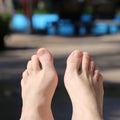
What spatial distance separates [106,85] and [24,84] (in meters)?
3.27

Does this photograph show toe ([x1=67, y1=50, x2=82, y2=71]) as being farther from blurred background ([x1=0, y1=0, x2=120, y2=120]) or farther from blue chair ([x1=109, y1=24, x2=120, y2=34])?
blue chair ([x1=109, y1=24, x2=120, y2=34])

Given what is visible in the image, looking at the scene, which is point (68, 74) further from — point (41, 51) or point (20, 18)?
point (20, 18)

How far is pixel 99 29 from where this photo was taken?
58.5 feet

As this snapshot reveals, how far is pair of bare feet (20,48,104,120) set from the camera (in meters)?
3.54

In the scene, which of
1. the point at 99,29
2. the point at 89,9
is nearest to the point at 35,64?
the point at 99,29

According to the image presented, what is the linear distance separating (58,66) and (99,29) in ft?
29.9

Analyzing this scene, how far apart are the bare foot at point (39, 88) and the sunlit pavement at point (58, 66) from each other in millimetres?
1303

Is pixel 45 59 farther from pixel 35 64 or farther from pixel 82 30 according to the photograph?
pixel 82 30

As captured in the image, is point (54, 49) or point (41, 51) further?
point (54, 49)

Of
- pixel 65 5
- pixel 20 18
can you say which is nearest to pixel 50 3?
pixel 20 18

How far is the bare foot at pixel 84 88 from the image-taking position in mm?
3500

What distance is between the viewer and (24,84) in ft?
13.2

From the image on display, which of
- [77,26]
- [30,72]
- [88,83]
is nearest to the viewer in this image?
[88,83]

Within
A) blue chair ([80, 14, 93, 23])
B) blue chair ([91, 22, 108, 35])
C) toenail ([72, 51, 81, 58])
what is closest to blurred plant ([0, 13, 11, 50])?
blue chair ([91, 22, 108, 35])
